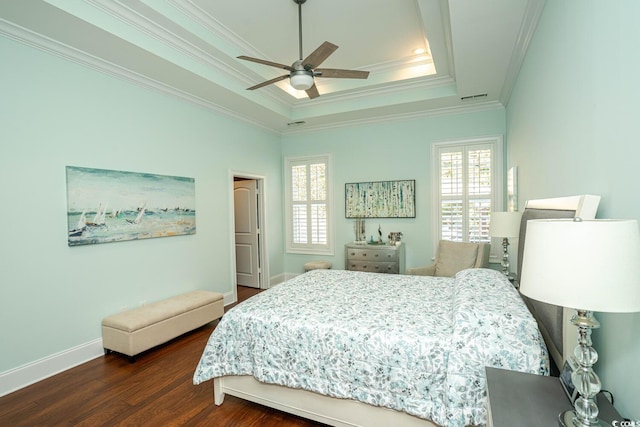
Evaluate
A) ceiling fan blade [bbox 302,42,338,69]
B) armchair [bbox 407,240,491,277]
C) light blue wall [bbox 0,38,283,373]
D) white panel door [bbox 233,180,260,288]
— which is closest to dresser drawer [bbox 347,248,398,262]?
armchair [bbox 407,240,491,277]

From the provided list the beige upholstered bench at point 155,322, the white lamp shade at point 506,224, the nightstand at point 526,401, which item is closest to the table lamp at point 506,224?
the white lamp shade at point 506,224

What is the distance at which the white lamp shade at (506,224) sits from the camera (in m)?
2.93

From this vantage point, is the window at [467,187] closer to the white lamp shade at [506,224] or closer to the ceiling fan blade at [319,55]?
the white lamp shade at [506,224]

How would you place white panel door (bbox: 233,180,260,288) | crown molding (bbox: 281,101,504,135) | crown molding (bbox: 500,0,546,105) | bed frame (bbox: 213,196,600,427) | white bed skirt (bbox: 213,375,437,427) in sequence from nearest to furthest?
bed frame (bbox: 213,196,600,427)
white bed skirt (bbox: 213,375,437,427)
crown molding (bbox: 500,0,546,105)
crown molding (bbox: 281,101,504,135)
white panel door (bbox: 233,180,260,288)

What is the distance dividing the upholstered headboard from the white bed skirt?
0.81 meters

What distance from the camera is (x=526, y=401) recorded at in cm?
122

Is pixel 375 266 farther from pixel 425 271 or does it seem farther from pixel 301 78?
pixel 301 78

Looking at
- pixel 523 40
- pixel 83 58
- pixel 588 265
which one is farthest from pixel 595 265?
pixel 83 58

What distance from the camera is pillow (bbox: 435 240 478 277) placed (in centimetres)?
414

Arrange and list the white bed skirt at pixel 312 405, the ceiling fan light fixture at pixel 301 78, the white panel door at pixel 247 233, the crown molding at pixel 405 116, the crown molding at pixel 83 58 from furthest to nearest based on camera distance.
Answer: the white panel door at pixel 247 233 < the crown molding at pixel 405 116 < the ceiling fan light fixture at pixel 301 78 < the crown molding at pixel 83 58 < the white bed skirt at pixel 312 405

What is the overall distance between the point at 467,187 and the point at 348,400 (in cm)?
377

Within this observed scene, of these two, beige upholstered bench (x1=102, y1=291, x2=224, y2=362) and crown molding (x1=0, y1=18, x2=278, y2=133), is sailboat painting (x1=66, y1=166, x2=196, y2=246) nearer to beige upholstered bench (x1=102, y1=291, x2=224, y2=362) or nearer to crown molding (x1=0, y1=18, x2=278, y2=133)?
beige upholstered bench (x1=102, y1=291, x2=224, y2=362)

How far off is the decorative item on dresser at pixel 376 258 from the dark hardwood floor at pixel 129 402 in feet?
9.17

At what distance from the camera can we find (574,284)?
88 cm
